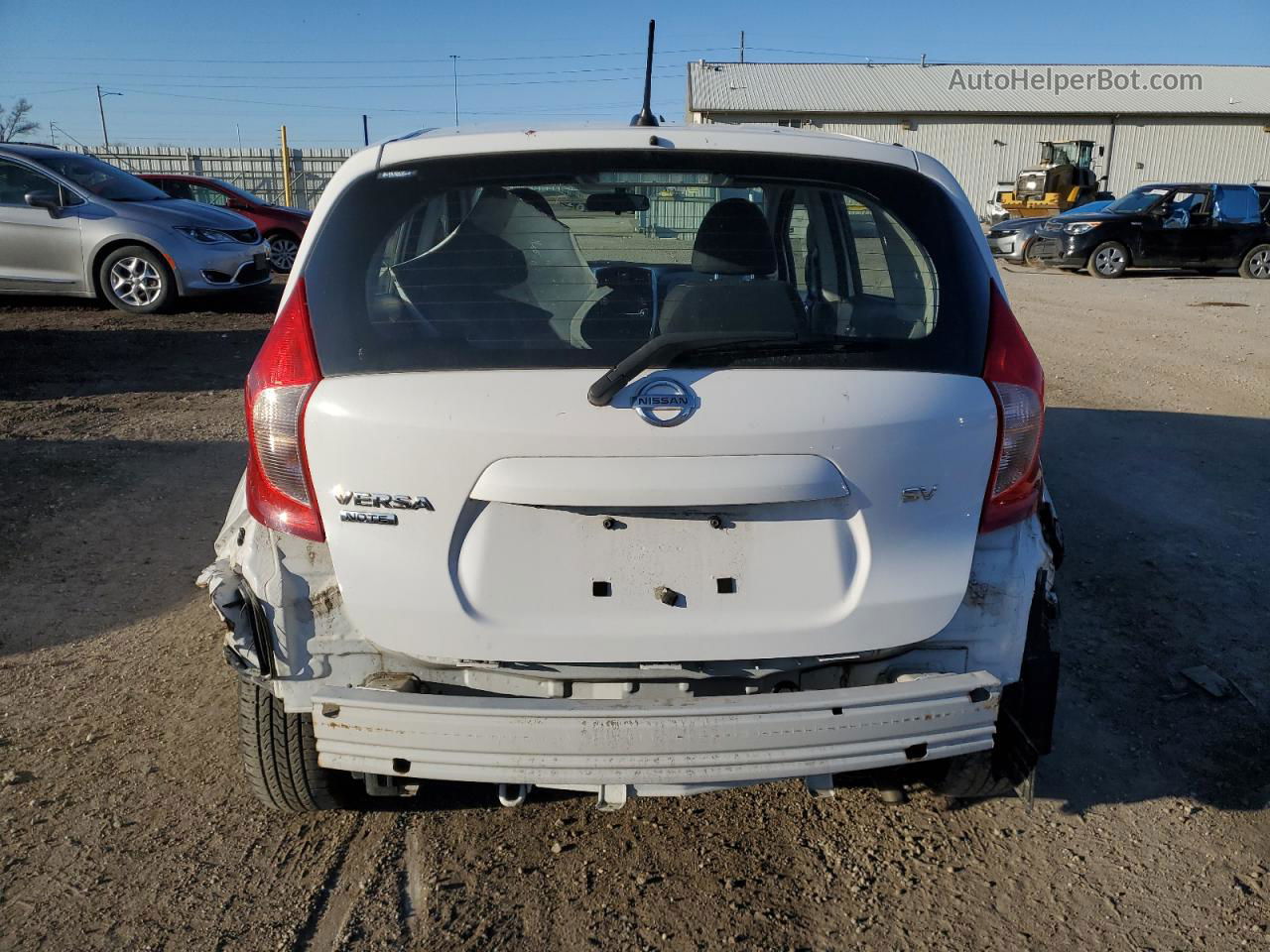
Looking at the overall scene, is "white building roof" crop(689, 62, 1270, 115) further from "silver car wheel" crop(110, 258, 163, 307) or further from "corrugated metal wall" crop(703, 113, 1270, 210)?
"silver car wheel" crop(110, 258, 163, 307)

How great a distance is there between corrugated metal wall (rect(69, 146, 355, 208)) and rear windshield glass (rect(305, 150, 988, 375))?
92.8 feet

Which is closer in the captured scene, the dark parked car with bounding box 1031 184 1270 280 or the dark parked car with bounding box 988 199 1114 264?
the dark parked car with bounding box 1031 184 1270 280

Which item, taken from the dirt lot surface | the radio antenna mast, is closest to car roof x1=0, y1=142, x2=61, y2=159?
the dirt lot surface

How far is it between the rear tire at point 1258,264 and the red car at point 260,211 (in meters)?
16.6

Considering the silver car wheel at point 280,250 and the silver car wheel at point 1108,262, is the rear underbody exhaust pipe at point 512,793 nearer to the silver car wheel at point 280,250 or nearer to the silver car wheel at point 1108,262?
the silver car wheel at point 280,250

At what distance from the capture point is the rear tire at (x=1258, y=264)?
62.1ft

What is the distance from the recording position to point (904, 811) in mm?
3025

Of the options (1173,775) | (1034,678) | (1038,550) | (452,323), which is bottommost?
(1173,775)

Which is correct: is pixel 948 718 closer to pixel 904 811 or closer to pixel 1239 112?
pixel 904 811

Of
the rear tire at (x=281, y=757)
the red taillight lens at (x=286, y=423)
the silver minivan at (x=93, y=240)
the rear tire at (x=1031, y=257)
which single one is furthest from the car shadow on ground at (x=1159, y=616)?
the rear tire at (x=1031, y=257)

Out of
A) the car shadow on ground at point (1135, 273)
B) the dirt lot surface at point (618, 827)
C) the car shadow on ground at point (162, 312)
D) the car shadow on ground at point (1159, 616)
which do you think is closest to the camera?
the dirt lot surface at point (618, 827)

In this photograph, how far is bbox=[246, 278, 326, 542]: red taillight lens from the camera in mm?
2322

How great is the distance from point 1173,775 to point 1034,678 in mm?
1001

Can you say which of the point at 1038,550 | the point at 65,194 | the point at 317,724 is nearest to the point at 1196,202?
the point at 65,194
